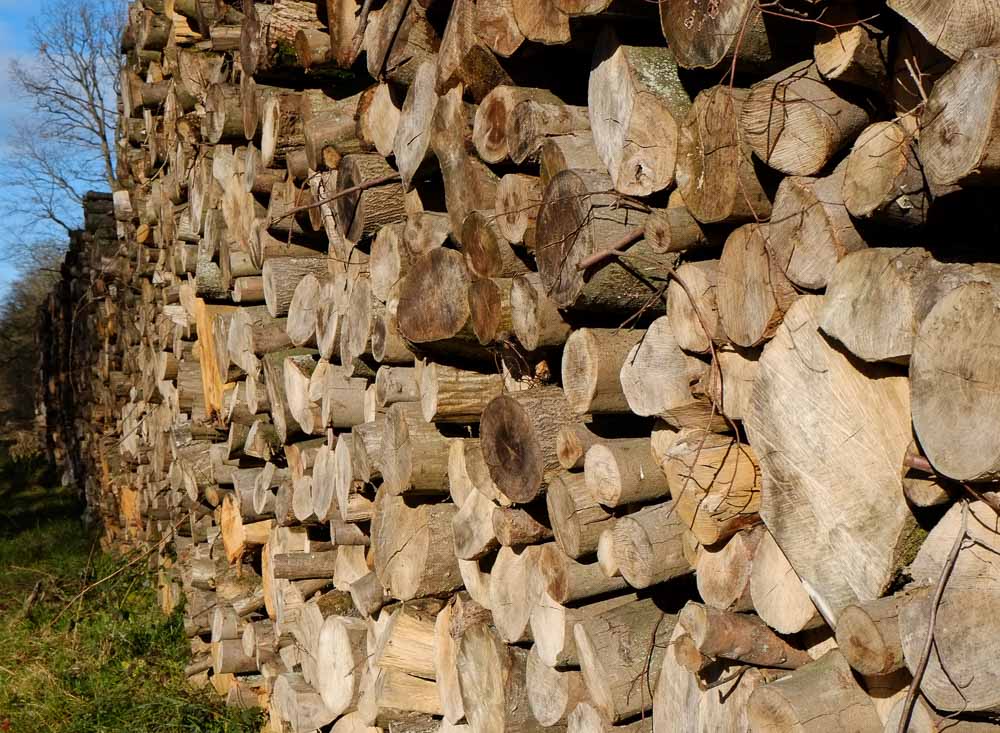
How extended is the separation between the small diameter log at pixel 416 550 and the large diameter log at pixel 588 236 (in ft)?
3.10

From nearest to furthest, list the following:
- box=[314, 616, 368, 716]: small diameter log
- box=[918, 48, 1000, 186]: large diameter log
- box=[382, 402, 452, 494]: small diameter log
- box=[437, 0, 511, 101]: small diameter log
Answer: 1. box=[918, 48, 1000, 186]: large diameter log
2. box=[437, 0, 511, 101]: small diameter log
3. box=[382, 402, 452, 494]: small diameter log
4. box=[314, 616, 368, 716]: small diameter log

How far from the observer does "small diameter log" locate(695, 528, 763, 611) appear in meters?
1.75

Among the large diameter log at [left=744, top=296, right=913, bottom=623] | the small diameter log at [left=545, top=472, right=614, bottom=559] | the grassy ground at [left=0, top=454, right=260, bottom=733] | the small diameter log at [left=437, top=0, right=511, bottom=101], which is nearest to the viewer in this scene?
the large diameter log at [left=744, top=296, right=913, bottom=623]

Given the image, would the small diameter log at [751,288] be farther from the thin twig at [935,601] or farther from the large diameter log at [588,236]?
the thin twig at [935,601]

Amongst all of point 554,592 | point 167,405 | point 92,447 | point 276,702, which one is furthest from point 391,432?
point 92,447

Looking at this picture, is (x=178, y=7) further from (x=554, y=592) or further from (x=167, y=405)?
(x=554, y=592)

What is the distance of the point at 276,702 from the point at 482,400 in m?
1.85

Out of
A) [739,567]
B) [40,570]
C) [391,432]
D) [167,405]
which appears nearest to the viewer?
[739,567]

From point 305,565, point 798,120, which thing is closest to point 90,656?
point 305,565

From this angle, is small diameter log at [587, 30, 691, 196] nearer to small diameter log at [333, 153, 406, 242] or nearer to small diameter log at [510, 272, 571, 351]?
small diameter log at [510, 272, 571, 351]

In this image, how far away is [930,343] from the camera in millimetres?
1265

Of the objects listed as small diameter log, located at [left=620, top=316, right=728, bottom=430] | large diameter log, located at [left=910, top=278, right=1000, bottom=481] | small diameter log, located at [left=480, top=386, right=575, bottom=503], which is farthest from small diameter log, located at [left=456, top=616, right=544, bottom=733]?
large diameter log, located at [left=910, top=278, right=1000, bottom=481]

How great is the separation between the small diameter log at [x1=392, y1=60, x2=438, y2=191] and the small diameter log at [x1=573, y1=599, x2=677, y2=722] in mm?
1185

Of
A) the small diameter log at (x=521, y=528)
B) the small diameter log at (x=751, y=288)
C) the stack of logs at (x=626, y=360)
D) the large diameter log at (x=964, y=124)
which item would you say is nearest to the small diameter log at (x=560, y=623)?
the stack of logs at (x=626, y=360)
